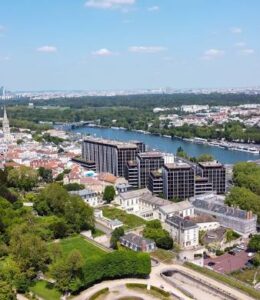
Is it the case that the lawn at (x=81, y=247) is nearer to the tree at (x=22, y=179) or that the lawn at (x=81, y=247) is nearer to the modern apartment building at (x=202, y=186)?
the modern apartment building at (x=202, y=186)

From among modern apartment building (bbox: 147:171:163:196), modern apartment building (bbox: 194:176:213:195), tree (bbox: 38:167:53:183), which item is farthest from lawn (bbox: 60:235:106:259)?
tree (bbox: 38:167:53:183)

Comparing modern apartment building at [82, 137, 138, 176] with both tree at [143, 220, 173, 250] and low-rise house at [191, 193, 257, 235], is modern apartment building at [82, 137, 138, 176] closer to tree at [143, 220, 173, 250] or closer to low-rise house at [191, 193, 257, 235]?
low-rise house at [191, 193, 257, 235]

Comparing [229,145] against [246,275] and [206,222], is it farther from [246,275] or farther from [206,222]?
[246,275]

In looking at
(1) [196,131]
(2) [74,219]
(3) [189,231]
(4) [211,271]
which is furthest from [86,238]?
(1) [196,131]

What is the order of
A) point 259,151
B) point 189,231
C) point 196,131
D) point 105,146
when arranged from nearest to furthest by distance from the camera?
point 189,231 → point 105,146 → point 259,151 → point 196,131

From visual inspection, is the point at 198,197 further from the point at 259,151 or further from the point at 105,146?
the point at 259,151

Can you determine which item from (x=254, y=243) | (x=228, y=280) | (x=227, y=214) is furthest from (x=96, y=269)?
(x=227, y=214)
